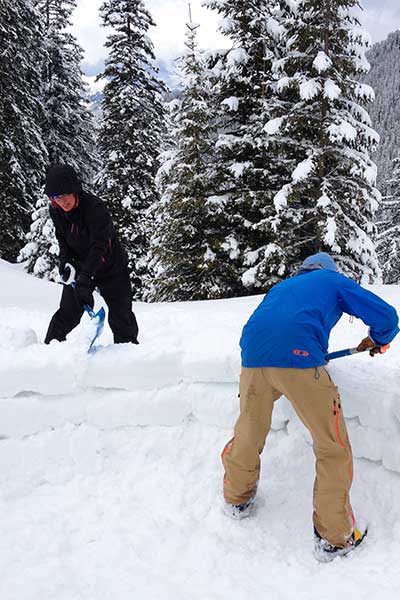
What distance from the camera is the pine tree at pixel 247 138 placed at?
10352mm

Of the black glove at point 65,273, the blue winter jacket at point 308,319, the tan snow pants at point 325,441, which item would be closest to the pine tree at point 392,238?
the black glove at point 65,273

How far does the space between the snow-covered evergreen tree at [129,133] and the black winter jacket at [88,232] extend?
1167 cm

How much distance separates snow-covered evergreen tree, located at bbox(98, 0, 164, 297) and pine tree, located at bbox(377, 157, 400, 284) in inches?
440

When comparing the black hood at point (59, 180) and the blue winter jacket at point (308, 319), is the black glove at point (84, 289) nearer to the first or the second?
the black hood at point (59, 180)

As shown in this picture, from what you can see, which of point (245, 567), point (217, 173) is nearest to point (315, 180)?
point (217, 173)

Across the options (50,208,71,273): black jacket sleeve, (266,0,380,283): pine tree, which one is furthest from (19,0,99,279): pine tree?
(50,208,71,273): black jacket sleeve

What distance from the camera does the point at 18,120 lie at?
14.8 meters

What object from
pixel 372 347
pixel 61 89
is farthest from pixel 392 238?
pixel 372 347

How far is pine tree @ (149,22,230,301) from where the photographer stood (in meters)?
10.9

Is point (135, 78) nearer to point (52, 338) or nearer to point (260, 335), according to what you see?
point (52, 338)

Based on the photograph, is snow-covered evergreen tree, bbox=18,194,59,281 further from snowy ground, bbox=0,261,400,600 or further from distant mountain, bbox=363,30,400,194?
distant mountain, bbox=363,30,400,194

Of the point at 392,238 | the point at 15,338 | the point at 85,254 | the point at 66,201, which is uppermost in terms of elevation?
the point at 66,201

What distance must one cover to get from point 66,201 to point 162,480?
2167 mm

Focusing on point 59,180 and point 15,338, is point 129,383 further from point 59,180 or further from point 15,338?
point 59,180
